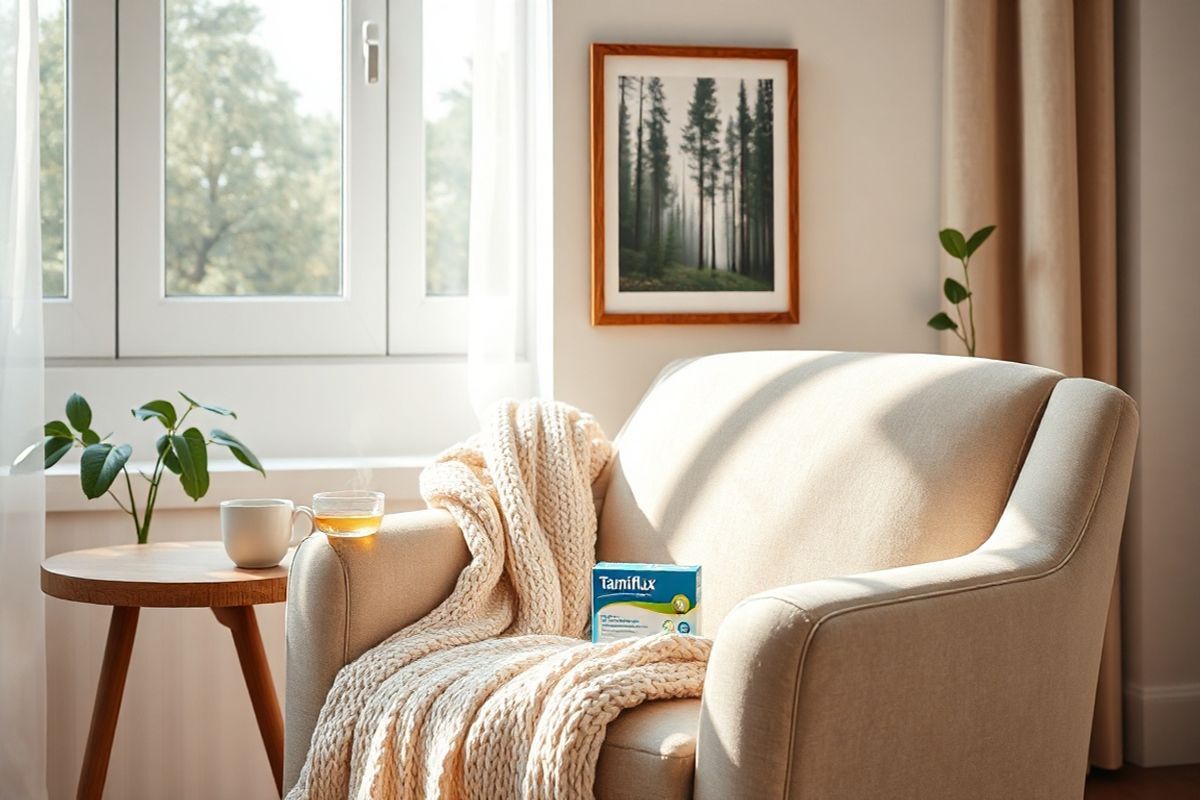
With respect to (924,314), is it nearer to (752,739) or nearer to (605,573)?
(605,573)

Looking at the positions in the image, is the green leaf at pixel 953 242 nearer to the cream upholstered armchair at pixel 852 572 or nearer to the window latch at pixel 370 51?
the cream upholstered armchair at pixel 852 572

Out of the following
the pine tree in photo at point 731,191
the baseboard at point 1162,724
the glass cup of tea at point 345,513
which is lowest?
the baseboard at point 1162,724

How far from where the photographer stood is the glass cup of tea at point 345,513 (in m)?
1.77

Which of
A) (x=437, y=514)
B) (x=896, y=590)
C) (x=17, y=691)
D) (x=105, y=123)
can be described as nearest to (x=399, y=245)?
(x=105, y=123)

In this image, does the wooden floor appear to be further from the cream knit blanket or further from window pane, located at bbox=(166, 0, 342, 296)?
window pane, located at bbox=(166, 0, 342, 296)

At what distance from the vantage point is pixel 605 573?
1746mm

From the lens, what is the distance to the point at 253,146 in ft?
9.02

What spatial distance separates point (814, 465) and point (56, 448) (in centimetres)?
127

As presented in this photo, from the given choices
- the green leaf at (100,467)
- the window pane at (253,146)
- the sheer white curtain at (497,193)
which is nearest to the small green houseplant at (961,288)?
the sheer white curtain at (497,193)

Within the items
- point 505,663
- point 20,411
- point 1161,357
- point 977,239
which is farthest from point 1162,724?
point 20,411

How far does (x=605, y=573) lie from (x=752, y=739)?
1.72 feet

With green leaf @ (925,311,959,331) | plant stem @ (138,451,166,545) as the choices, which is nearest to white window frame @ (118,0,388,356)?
plant stem @ (138,451,166,545)

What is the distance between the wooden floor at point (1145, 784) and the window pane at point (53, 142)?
236 cm

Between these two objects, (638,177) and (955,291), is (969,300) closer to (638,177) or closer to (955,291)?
(955,291)
